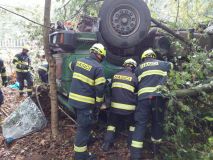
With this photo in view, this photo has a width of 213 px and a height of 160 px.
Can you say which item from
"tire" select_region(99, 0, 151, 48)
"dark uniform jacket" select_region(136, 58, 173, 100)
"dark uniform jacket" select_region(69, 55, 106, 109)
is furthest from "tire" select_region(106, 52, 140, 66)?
"dark uniform jacket" select_region(69, 55, 106, 109)

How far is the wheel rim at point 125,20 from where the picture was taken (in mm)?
5196

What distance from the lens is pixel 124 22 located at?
5238 mm

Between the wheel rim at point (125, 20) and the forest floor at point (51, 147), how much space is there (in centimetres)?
190

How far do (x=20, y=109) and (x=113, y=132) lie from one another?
2.10 meters

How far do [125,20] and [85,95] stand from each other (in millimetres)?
1626

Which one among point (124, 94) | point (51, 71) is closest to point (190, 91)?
point (124, 94)

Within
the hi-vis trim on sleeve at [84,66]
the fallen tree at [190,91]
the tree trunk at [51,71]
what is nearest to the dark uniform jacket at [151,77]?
the fallen tree at [190,91]

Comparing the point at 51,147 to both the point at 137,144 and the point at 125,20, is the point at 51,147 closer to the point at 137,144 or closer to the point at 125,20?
the point at 137,144

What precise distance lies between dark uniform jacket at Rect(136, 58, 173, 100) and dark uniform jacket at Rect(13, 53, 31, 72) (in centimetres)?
502

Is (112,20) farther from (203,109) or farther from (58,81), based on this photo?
(203,109)

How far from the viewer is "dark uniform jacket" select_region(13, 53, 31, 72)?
873cm

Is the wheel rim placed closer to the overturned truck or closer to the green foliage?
the overturned truck

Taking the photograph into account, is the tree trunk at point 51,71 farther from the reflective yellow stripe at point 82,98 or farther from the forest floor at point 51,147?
the reflective yellow stripe at point 82,98

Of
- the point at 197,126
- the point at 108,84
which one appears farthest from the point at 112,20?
the point at 197,126
